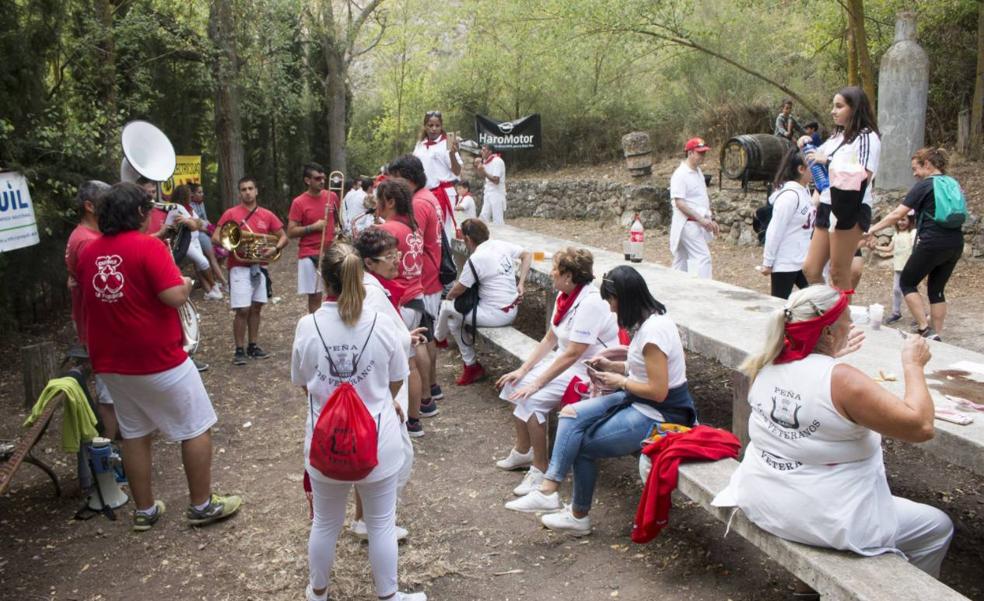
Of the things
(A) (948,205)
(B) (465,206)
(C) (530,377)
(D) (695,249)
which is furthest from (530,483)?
(B) (465,206)

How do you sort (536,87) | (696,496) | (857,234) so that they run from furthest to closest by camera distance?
(536,87)
(857,234)
(696,496)

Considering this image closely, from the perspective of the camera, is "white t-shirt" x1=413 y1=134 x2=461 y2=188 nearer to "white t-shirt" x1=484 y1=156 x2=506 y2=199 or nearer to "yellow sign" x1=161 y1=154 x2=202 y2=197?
"white t-shirt" x1=484 y1=156 x2=506 y2=199

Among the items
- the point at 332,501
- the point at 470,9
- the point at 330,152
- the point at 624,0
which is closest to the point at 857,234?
the point at 332,501

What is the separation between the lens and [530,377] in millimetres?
4637

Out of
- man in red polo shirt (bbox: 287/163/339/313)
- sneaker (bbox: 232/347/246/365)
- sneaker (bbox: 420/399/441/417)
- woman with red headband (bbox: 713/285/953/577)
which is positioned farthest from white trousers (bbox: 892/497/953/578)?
sneaker (bbox: 232/347/246/365)

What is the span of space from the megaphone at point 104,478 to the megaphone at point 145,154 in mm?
2101

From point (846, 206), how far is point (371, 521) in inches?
127

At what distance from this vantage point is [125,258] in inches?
146

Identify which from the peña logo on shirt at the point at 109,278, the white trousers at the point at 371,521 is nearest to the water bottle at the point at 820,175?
the white trousers at the point at 371,521

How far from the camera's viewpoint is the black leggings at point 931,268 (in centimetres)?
632

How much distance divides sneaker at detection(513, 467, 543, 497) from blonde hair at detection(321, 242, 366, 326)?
1.85m

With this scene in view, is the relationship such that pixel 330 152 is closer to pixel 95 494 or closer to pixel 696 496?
pixel 95 494

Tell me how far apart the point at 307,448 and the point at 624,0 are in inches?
507

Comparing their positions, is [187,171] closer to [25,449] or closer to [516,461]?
[25,449]
